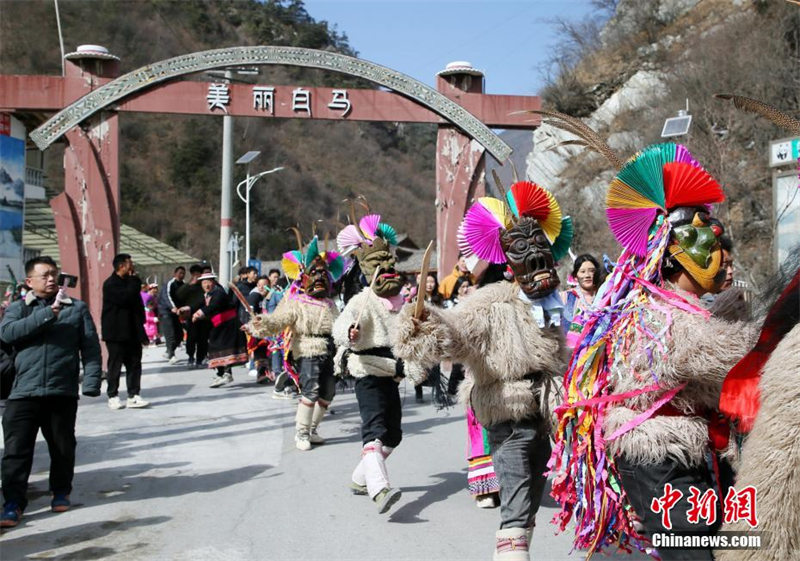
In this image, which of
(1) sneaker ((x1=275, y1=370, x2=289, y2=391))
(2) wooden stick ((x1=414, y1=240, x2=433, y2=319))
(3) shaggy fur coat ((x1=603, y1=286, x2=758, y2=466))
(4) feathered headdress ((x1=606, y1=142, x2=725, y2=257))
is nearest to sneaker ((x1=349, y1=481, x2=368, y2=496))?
(2) wooden stick ((x1=414, y1=240, x2=433, y2=319))

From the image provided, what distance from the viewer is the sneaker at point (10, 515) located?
5.48m

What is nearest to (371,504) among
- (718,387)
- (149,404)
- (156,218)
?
(718,387)

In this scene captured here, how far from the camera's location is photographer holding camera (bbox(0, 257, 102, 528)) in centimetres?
565

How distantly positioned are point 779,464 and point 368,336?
14.4ft

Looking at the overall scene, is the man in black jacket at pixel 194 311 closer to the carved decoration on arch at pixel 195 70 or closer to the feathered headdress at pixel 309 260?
the carved decoration on arch at pixel 195 70

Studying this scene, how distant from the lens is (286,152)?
67.9 m

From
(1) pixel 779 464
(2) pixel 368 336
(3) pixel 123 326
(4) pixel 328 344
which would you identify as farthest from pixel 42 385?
(1) pixel 779 464

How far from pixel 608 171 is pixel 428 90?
15.7m

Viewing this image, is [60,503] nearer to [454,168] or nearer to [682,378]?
[682,378]

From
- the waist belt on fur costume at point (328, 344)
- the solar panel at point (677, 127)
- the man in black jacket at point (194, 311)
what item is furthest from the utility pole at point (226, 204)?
the waist belt on fur costume at point (328, 344)

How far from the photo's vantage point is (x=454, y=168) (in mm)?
13703

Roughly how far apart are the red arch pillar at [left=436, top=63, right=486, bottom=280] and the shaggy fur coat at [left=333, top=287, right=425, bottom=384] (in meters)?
7.09

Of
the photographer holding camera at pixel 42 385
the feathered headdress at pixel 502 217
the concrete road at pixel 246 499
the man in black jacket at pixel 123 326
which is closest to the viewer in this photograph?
the feathered headdress at pixel 502 217

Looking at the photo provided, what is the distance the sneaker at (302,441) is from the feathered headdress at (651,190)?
17.2 ft
